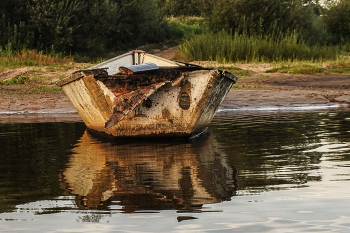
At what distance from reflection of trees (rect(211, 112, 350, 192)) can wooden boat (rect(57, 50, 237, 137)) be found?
2.57 ft

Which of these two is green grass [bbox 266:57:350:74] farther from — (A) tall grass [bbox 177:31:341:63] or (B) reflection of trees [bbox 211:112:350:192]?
(B) reflection of trees [bbox 211:112:350:192]

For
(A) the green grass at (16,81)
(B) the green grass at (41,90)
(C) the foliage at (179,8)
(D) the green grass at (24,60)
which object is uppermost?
(C) the foliage at (179,8)

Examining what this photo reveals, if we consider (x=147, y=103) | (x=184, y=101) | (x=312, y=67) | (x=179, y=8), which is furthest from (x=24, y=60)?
(x=179, y=8)

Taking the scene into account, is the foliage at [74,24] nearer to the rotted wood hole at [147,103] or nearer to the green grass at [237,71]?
the green grass at [237,71]

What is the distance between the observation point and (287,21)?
27078 millimetres

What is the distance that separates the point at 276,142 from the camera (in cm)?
843

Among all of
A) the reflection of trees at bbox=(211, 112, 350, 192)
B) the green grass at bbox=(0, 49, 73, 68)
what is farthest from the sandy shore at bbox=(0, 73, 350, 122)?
the green grass at bbox=(0, 49, 73, 68)

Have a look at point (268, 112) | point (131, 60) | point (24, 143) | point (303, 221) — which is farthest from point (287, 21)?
point (303, 221)

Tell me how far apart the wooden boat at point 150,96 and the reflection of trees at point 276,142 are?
2.57ft

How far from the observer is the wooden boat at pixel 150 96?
26.6 feet

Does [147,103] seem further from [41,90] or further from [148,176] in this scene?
[41,90]

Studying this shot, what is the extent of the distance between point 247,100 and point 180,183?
9298 mm

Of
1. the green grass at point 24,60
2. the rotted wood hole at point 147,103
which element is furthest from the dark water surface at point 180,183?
the green grass at point 24,60

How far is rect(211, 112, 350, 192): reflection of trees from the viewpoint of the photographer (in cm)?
579
